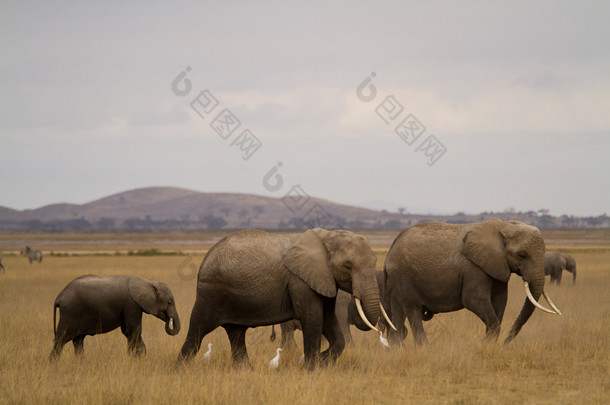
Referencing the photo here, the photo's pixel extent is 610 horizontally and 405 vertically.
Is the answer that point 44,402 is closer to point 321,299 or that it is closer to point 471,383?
point 321,299

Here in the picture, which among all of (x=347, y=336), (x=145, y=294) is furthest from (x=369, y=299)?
(x=145, y=294)

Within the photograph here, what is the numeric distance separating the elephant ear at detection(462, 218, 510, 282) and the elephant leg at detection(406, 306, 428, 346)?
1.50 meters

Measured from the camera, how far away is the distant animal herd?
34.0 ft

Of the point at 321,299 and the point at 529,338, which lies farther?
the point at 529,338

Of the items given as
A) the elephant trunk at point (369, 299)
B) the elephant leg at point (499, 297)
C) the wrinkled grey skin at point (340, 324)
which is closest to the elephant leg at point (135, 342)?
the wrinkled grey skin at point (340, 324)

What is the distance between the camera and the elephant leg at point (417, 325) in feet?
42.5

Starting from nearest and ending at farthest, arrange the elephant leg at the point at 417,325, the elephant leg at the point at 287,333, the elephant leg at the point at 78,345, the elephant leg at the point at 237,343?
the elephant leg at the point at 237,343 → the elephant leg at the point at 78,345 → the elephant leg at the point at 417,325 → the elephant leg at the point at 287,333

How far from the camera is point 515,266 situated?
12.3 metres

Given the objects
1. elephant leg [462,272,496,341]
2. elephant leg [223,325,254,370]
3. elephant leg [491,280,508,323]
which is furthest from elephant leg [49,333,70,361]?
elephant leg [491,280,508,323]

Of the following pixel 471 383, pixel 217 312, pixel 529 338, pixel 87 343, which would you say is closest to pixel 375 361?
pixel 471 383

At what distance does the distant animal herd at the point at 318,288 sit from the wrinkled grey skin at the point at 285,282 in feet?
0.05

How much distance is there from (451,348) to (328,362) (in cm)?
242

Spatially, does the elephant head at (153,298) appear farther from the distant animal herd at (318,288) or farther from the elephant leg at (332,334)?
the elephant leg at (332,334)

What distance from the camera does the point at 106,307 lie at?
456 inches
